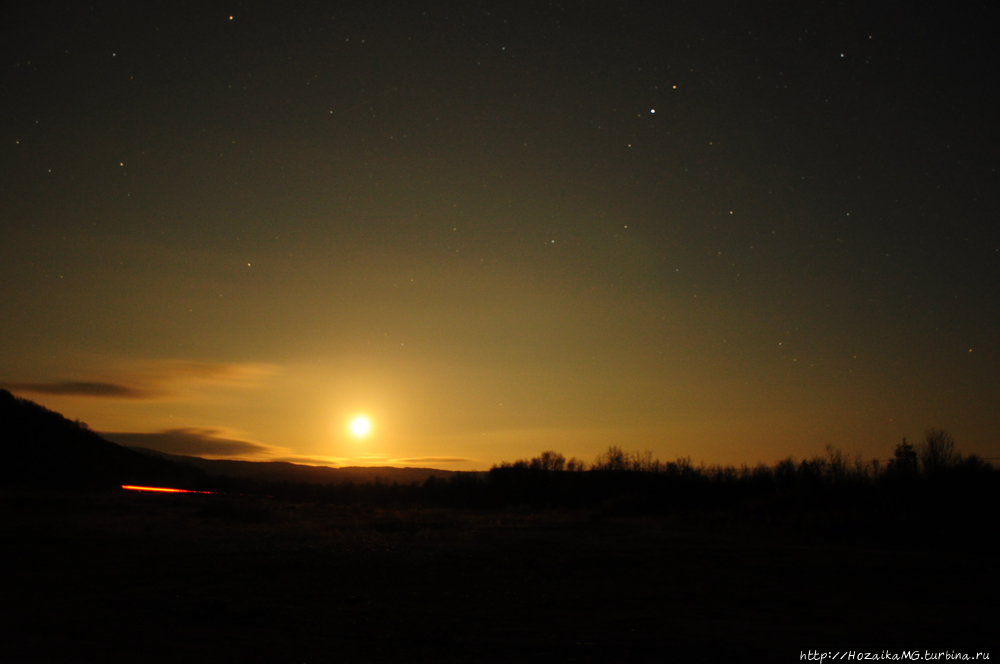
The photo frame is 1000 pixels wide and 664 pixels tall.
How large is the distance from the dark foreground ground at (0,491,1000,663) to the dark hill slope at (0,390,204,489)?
38.8 m

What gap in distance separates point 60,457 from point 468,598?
5847 centimetres

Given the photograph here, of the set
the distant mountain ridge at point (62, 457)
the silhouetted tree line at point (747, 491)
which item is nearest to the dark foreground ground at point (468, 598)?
the silhouetted tree line at point (747, 491)

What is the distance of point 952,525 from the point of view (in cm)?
2112

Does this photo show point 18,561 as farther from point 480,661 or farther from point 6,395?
point 6,395

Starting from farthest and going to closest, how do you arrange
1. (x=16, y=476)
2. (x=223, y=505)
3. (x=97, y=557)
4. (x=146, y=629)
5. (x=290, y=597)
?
(x=16, y=476) → (x=223, y=505) → (x=97, y=557) → (x=290, y=597) → (x=146, y=629)

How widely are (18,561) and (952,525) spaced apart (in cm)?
2656

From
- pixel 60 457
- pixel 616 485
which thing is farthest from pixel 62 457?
pixel 616 485

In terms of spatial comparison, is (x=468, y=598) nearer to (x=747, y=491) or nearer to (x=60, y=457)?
(x=747, y=491)

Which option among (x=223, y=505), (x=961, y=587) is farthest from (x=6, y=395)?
(x=961, y=587)

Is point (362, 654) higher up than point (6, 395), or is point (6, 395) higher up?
point (6, 395)

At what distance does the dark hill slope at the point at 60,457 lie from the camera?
4956cm

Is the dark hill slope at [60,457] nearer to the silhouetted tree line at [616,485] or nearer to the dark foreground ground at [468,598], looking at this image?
the silhouetted tree line at [616,485]

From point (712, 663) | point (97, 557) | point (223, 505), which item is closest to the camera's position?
point (712, 663)

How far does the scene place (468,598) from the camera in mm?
10227
